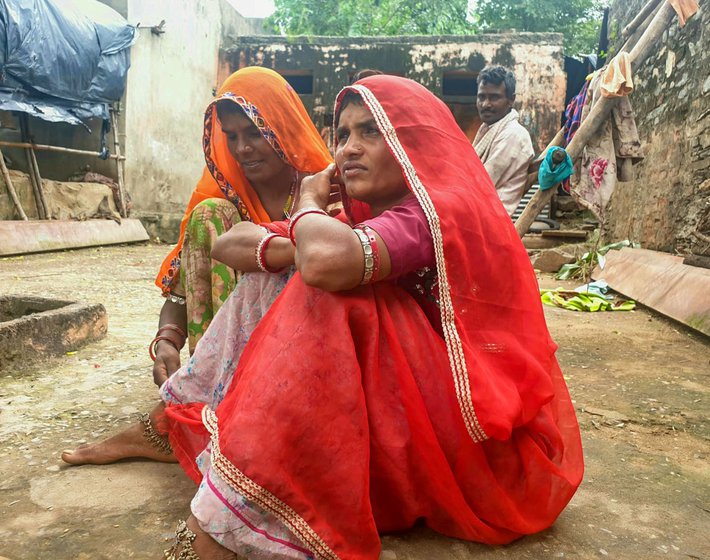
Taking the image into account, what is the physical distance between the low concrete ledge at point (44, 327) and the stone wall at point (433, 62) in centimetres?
990

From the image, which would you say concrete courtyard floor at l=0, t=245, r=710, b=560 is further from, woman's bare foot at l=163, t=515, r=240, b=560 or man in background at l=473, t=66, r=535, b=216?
man in background at l=473, t=66, r=535, b=216

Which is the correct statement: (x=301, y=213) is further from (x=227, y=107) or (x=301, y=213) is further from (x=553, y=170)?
(x=553, y=170)

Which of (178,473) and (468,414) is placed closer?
(468,414)

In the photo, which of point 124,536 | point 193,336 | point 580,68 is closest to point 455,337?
point 124,536

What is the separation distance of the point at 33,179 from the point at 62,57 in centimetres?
176

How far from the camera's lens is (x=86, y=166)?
9.47 metres

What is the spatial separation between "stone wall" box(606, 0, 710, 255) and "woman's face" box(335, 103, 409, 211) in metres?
3.67

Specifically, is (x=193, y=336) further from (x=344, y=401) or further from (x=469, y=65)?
(x=469, y=65)

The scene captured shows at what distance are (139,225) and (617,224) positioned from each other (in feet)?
24.7

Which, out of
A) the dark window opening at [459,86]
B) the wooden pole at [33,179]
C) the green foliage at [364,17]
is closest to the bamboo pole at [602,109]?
the wooden pole at [33,179]

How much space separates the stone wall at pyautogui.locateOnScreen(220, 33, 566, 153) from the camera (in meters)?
11.9

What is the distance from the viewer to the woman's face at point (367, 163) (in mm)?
1475

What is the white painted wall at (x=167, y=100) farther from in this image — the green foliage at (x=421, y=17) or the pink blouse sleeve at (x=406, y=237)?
the pink blouse sleeve at (x=406, y=237)

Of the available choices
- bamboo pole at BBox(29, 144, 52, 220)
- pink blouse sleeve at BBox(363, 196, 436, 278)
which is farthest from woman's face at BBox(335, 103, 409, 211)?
bamboo pole at BBox(29, 144, 52, 220)
